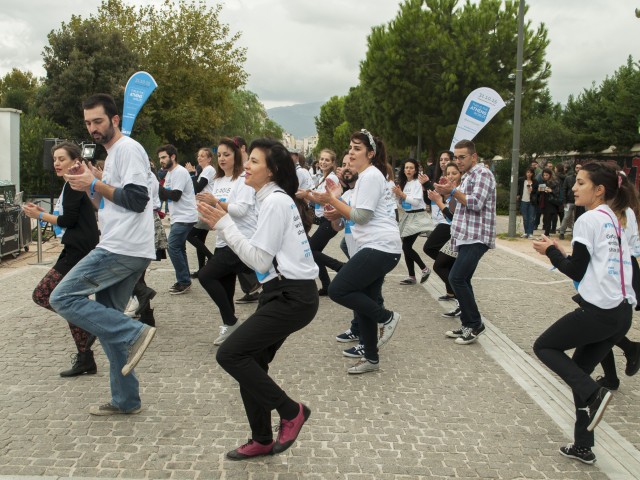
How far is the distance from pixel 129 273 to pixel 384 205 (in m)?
2.11

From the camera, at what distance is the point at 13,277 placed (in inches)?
389

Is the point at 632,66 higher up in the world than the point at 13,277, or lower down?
higher up

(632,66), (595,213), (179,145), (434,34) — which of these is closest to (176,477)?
(595,213)

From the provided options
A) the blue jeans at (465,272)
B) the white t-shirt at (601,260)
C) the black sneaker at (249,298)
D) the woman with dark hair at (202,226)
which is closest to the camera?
the white t-shirt at (601,260)

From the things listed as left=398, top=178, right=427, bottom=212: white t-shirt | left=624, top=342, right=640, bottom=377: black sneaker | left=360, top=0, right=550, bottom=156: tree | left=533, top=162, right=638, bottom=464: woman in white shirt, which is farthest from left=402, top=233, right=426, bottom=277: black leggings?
left=360, top=0, right=550, bottom=156: tree

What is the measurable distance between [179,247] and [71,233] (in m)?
3.52

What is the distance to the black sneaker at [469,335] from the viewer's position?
6.45m

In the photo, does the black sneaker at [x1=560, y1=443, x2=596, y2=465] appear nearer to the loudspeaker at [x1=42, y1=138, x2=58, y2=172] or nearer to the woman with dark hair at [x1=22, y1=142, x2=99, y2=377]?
the woman with dark hair at [x1=22, y1=142, x2=99, y2=377]

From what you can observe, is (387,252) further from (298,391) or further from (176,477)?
(176,477)

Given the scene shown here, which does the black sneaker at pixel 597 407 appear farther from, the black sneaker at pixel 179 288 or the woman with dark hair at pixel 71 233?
the black sneaker at pixel 179 288

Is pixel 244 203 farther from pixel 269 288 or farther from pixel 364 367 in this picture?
pixel 269 288

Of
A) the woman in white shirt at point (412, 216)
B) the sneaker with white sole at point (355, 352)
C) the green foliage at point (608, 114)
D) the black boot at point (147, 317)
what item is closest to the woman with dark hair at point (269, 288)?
the sneaker with white sole at point (355, 352)

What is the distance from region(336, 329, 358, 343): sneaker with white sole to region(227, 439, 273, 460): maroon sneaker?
268 cm

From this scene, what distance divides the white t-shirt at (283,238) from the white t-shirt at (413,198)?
5.75 meters
